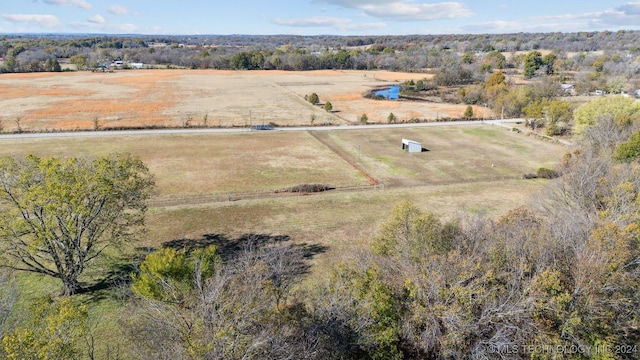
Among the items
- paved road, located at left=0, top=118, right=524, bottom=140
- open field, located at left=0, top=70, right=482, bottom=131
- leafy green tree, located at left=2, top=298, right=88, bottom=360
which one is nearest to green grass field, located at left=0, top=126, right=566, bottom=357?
paved road, located at left=0, top=118, right=524, bottom=140

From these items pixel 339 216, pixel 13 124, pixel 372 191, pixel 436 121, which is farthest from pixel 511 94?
pixel 13 124

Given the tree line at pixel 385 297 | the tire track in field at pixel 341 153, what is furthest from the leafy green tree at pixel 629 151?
the tire track in field at pixel 341 153

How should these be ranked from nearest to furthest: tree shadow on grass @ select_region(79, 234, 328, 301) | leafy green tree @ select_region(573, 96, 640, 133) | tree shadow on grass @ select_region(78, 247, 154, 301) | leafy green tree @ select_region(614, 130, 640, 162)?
tree shadow on grass @ select_region(78, 247, 154, 301) < tree shadow on grass @ select_region(79, 234, 328, 301) < leafy green tree @ select_region(614, 130, 640, 162) < leafy green tree @ select_region(573, 96, 640, 133)

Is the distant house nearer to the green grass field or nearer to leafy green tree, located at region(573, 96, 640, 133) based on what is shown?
the green grass field

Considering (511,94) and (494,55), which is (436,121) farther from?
(494,55)

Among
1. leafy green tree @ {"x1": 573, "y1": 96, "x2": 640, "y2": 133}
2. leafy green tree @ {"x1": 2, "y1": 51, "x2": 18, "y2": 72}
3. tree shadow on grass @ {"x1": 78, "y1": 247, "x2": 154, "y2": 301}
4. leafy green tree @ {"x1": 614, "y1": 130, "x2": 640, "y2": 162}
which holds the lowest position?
tree shadow on grass @ {"x1": 78, "y1": 247, "x2": 154, "y2": 301}

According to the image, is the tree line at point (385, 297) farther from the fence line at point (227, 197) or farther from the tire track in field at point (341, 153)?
the tire track in field at point (341, 153)

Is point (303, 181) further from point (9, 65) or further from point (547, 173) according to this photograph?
point (9, 65)
